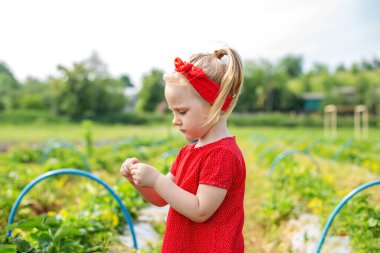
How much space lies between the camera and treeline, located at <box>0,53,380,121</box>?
34.9 meters

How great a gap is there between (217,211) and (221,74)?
1.87 ft

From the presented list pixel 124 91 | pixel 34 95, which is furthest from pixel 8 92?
pixel 124 91

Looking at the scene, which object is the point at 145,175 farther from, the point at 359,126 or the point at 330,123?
the point at 330,123

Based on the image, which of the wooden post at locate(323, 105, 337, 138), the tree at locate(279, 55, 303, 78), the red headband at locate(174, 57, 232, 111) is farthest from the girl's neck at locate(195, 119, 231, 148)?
the tree at locate(279, 55, 303, 78)

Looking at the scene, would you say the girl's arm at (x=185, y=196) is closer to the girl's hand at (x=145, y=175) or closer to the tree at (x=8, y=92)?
the girl's hand at (x=145, y=175)

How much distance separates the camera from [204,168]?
5.66ft

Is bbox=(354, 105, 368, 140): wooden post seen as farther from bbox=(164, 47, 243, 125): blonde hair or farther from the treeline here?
bbox=(164, 47, 243, 125): blonde hair

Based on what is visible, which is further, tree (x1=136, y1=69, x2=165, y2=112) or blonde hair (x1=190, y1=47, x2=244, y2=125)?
tree (x1=136, y1=69, x2=165, y2=112)

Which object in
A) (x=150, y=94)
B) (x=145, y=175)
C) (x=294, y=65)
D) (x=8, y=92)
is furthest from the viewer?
(x=294, y=65)

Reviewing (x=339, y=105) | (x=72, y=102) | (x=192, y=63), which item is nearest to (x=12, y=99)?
(x=72, y=102)

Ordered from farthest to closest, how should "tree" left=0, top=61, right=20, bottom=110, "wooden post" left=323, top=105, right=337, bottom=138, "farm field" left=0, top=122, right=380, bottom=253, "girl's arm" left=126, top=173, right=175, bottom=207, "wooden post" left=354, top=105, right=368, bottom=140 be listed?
"tree" left=0, top=61, right=20, bottom=110, "wooden post" left=323, top=105, right=337, bottom=138, "wooden post" left=354, top=105, right=368, bottom=140, "farm field" left=0, top=122, right=380, bottom=253, "girl's arm" left=126, top=173, right=175, bottom=207

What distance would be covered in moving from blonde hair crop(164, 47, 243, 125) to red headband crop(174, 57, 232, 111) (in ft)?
0.07

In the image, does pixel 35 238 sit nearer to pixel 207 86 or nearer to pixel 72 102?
pixel 207 86

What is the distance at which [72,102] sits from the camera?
3538cm
